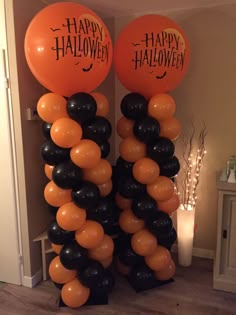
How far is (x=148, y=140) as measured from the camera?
78.2 inches

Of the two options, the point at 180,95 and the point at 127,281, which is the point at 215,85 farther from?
the point at 127,281

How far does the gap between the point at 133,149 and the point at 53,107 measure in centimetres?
62

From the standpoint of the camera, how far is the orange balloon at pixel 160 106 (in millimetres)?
1947

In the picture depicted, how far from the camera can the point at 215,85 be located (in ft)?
8.25

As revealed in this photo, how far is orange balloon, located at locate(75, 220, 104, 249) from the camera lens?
1.89 metres

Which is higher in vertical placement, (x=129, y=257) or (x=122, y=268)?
(x=129, y=257)

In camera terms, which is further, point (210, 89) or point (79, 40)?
point (210, 89)

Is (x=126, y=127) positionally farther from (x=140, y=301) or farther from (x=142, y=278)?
(x=140, y=301)

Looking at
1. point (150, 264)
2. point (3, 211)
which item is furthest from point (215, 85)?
point (3, 211)

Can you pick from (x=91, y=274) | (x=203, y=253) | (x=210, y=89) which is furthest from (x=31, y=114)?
(x=203, y=253)

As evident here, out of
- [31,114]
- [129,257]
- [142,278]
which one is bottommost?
[142,278]

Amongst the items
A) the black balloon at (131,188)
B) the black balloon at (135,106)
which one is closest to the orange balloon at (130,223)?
the black balloon at (131,188)

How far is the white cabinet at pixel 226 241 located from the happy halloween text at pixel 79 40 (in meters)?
1.32

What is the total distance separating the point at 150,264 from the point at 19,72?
1708mm
